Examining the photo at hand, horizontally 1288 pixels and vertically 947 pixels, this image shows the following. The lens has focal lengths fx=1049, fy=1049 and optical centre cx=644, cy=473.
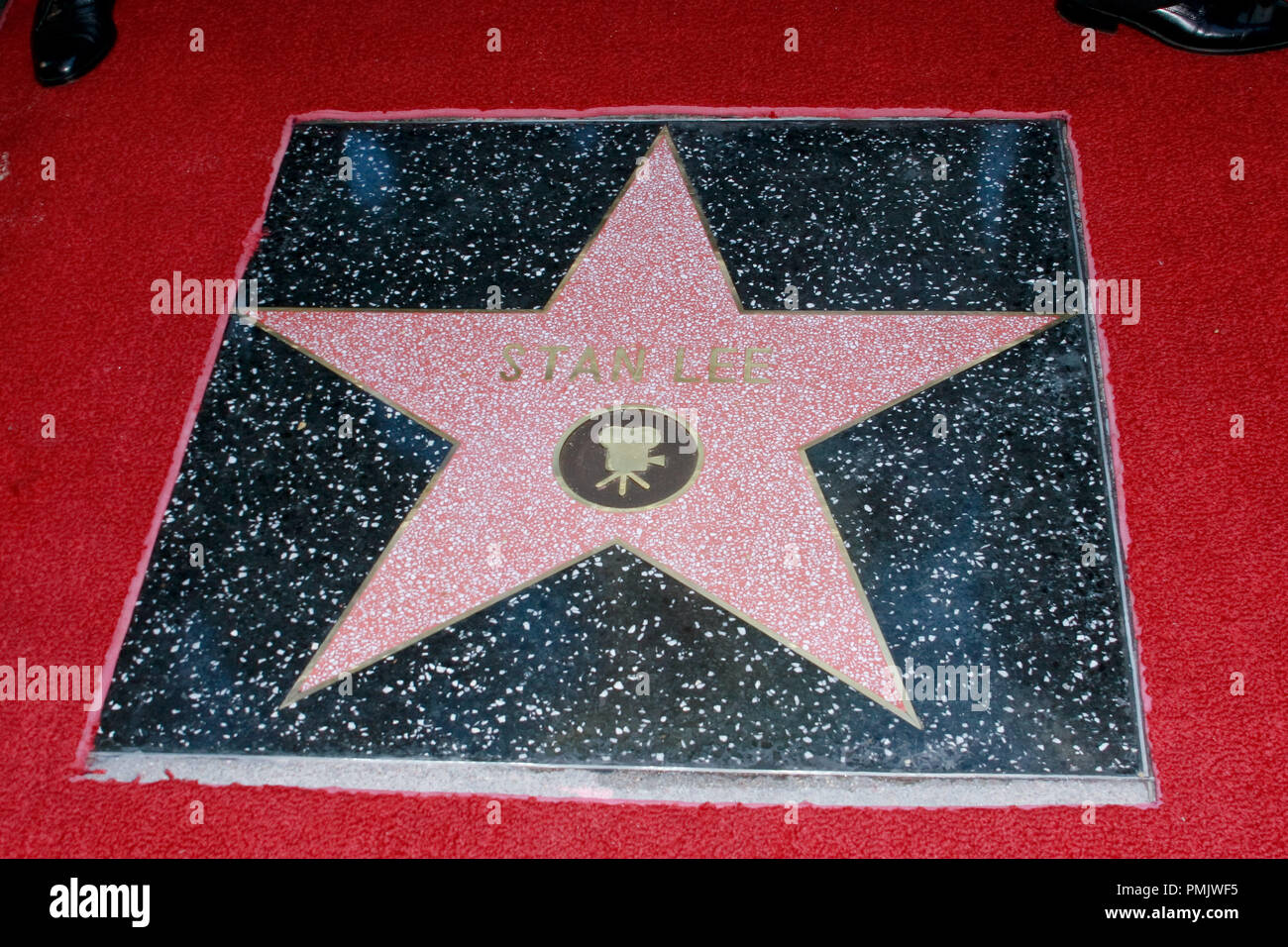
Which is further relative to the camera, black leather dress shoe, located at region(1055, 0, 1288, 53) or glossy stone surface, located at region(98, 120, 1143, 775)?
black leather dress shoe, located at region(1055, 0, 1288, 53)

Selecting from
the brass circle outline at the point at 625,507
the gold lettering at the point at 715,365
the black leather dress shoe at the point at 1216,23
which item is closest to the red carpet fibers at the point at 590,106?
the black leather dress shoe at the point at 1216,23

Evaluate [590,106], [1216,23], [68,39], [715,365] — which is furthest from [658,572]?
[68,39]

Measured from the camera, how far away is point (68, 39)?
2027 millimetres

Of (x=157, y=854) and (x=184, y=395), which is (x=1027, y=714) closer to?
(x=157, y=854)

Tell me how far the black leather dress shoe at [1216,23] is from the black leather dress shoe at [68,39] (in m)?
1.91

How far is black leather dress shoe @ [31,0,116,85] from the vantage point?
2.01 m

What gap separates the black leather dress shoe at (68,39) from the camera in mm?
2010

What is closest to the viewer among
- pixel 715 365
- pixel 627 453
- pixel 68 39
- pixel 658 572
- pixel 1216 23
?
pixel 658 572

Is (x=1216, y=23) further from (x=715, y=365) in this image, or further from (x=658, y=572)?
(x=658, y=572)

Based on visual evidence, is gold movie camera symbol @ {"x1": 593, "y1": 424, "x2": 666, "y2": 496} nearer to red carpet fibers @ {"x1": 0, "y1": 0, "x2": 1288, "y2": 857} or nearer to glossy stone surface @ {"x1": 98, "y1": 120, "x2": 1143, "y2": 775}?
glossy stone surface @ {"x1": 98, "y1": 120, "x2": 1143, "y2": 775}

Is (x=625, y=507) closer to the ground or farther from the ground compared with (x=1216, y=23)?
closer to the ground

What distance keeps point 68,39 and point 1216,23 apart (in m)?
2.14

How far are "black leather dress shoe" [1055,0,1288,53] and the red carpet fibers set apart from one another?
0.11ft

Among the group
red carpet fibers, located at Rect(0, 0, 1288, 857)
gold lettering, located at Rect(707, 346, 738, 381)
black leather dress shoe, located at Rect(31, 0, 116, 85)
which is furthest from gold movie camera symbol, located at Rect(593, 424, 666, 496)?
black leather dress shoe, located at Rect(31, 0, 116, 85)
